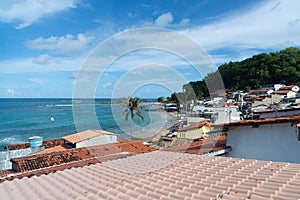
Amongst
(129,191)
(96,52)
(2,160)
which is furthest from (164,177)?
(2,160)

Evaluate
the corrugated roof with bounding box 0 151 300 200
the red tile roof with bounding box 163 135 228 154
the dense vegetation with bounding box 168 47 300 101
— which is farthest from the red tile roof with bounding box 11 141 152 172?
the dense vegetation with bounding box 168 47 300 101

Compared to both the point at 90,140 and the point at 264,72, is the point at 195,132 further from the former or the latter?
the point at 264,72

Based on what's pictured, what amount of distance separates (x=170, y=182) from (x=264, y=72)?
7682cm

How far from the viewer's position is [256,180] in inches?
140

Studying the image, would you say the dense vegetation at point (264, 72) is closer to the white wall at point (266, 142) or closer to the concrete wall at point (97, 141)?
the concrete wall at point (97, 141)

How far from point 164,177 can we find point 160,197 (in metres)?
1.03

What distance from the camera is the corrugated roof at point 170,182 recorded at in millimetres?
3118

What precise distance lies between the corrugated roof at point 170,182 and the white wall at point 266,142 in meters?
3.43

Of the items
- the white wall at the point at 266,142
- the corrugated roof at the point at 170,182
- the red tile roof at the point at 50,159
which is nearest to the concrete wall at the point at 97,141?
the red tile roof at the point at 50,159

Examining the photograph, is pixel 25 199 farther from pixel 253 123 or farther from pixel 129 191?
pixel 253 123

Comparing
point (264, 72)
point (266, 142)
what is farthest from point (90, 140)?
point (264, 72)

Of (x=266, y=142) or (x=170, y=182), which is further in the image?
(x=266, y=142)

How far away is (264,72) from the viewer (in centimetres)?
7269

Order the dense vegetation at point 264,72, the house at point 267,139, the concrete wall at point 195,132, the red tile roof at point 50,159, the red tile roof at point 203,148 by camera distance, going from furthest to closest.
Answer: the dense vegetation at point 264,72 → the concrete wall at point 195,132 → the red tile roof at point 50,159 → the red tile roof at point 203,148 → the house at point 267,139
